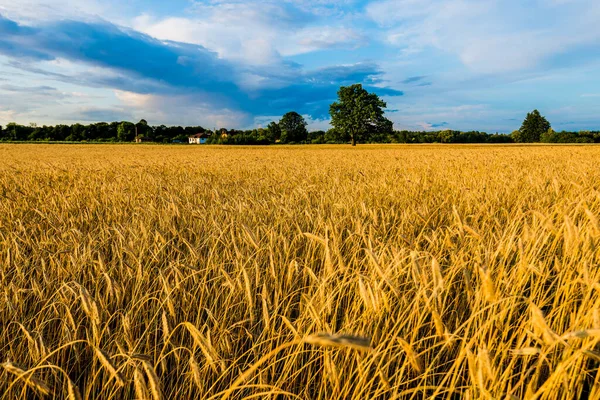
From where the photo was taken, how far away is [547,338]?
73 centimetres

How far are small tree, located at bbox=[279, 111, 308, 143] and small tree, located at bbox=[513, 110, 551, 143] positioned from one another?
2368 inches

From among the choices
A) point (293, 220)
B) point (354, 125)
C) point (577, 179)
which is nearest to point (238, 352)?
point (293, 220)

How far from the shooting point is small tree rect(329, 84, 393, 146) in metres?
51.0

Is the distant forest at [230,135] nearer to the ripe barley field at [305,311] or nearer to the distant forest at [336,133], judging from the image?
the distant forest at [336,133]

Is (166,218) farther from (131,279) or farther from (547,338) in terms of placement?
(547,338)

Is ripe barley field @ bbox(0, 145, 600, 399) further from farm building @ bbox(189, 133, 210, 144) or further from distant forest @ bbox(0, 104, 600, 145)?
farm building @ bbox(189, 133, 210, 144)

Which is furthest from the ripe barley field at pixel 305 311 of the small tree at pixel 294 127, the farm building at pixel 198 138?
the farm building at pixel 198 138

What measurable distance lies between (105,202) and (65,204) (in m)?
0.41

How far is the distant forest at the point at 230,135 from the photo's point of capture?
70.6m

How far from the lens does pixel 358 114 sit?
5081 cm

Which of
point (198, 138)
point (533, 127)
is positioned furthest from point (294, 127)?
point (533, 127)

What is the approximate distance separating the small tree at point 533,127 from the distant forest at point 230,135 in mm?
2184

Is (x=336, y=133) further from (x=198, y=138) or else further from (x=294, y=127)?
(x=198, y=138)

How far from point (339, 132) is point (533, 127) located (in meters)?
74.5
